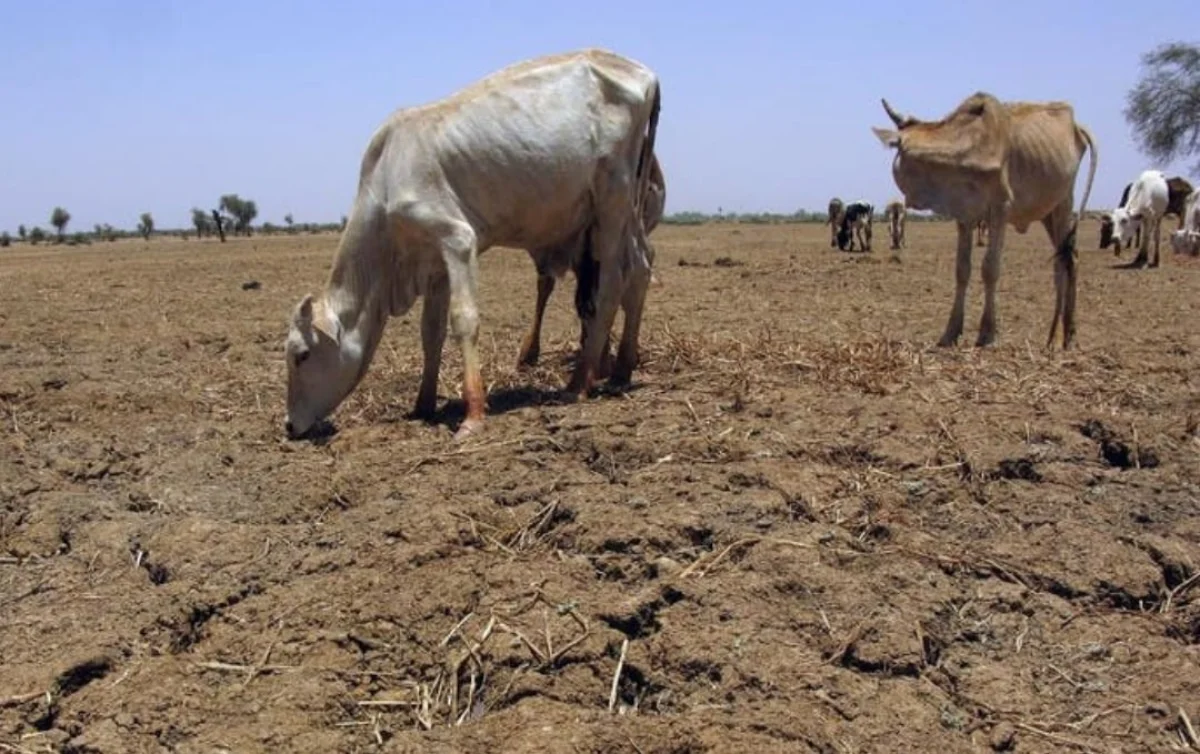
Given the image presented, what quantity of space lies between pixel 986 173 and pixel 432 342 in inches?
200

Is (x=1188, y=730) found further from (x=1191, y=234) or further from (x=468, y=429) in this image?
(x=1191, y=234)

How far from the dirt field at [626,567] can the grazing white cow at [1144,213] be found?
16.5 metres

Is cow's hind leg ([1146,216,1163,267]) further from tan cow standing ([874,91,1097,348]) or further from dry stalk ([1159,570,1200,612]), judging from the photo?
dry stalk ([1159,570,1200,612])

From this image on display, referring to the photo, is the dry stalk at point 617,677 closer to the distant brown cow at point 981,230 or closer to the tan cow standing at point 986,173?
the tan cow standing at point 986,173

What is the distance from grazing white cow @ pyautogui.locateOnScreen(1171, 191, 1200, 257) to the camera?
24938mm

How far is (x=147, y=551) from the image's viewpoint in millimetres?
4992

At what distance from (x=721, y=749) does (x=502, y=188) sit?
4566 millimetres

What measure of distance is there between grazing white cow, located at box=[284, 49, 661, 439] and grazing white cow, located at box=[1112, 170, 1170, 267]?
1786cm

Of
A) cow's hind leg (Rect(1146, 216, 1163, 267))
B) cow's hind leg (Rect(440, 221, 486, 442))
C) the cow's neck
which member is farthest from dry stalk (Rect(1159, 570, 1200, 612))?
cow's hind leg (Rect(1146, 216, 1163, 267))

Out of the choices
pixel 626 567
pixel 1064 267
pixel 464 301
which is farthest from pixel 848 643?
pixel 1064 267

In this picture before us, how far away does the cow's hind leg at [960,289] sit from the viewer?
10180mm

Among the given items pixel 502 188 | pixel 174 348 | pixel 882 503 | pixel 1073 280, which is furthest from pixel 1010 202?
pixel 174 348

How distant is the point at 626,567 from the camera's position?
4598 mm

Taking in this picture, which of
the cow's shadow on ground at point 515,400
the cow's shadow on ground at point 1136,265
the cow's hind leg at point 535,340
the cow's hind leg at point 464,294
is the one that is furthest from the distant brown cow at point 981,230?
the cow's hind leg at point 464,294
